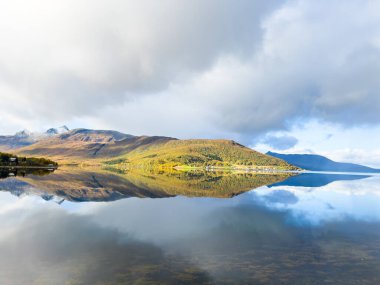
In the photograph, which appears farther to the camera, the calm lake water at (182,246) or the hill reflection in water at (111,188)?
the hill reflection in water at (111,188)

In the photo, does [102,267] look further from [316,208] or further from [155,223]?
[316,208]

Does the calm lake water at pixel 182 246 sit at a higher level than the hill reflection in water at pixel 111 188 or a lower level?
lower

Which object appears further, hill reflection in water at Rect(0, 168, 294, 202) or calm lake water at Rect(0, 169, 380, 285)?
hill reflection in water at Rect(0, 168, 294, 202)

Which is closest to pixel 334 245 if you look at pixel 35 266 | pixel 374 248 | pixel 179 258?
pixel 374 248

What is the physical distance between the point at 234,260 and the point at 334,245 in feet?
43.0

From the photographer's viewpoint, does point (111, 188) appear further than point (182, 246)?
Yes

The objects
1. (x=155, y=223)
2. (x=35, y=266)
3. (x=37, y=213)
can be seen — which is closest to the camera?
(x=35, y=266)

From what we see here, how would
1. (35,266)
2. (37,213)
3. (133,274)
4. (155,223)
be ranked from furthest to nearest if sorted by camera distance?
1. (37,213)
2. (155,223)
3. (35,266)
4. (133,274)

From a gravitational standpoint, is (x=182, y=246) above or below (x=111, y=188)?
below

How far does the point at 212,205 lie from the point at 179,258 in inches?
1310

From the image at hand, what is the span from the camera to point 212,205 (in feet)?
186

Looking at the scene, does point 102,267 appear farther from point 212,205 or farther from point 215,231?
point 212,205

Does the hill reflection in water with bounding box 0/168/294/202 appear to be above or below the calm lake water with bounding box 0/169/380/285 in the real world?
above

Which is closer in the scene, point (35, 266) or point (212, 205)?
point (35, 266)
